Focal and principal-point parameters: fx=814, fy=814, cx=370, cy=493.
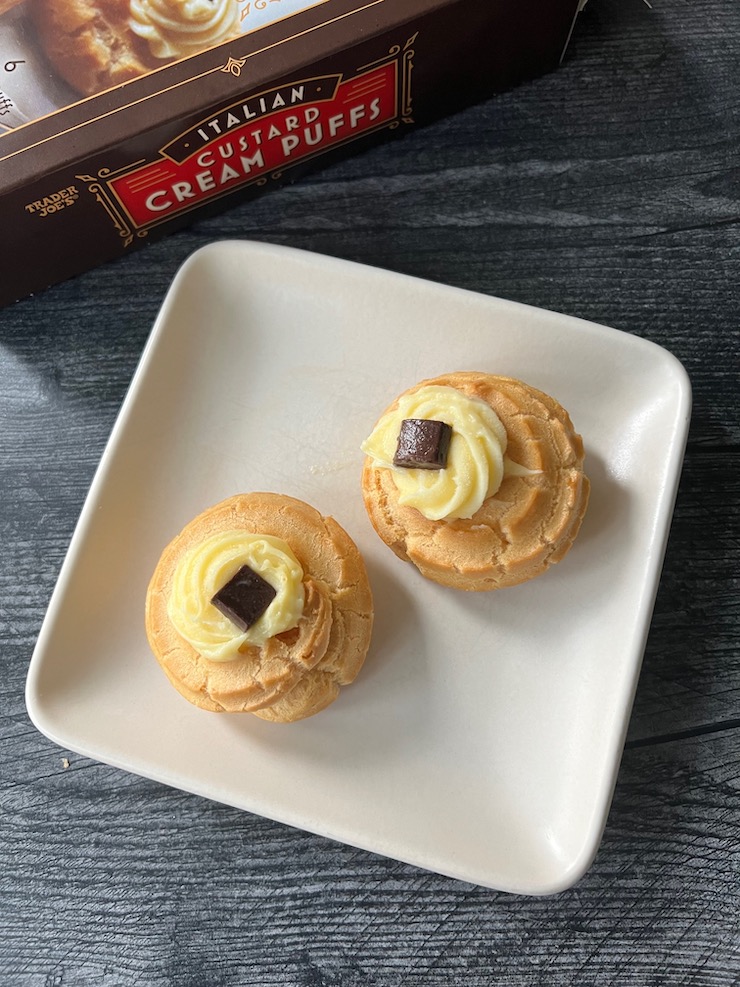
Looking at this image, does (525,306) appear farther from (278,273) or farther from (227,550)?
(227,550)

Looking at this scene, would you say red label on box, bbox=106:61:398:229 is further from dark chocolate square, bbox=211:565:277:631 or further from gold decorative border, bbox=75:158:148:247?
dark chocolate square, bbox=211:565:277:631

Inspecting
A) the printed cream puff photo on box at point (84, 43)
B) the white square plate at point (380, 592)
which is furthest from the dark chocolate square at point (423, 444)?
the printed cream puff photo on box at point (84, 43)

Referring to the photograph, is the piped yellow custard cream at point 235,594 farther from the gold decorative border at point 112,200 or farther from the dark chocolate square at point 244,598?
the gold decorative border at point 112,200

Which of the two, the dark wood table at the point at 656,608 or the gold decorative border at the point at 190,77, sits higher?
the gold decorative border at the point at 190,77

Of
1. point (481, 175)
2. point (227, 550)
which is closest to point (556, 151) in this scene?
point (481, 175)

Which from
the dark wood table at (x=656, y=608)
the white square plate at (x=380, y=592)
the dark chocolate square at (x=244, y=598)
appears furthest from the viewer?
the dark wood table at (x=656, y=608)

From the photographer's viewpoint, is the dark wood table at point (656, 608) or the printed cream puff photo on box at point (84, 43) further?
the dark wood table at point (656, 608)

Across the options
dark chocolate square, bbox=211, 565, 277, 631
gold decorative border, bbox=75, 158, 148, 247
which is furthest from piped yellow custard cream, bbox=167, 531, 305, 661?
gold decorative border, bbox=75, 158, 148, 247
